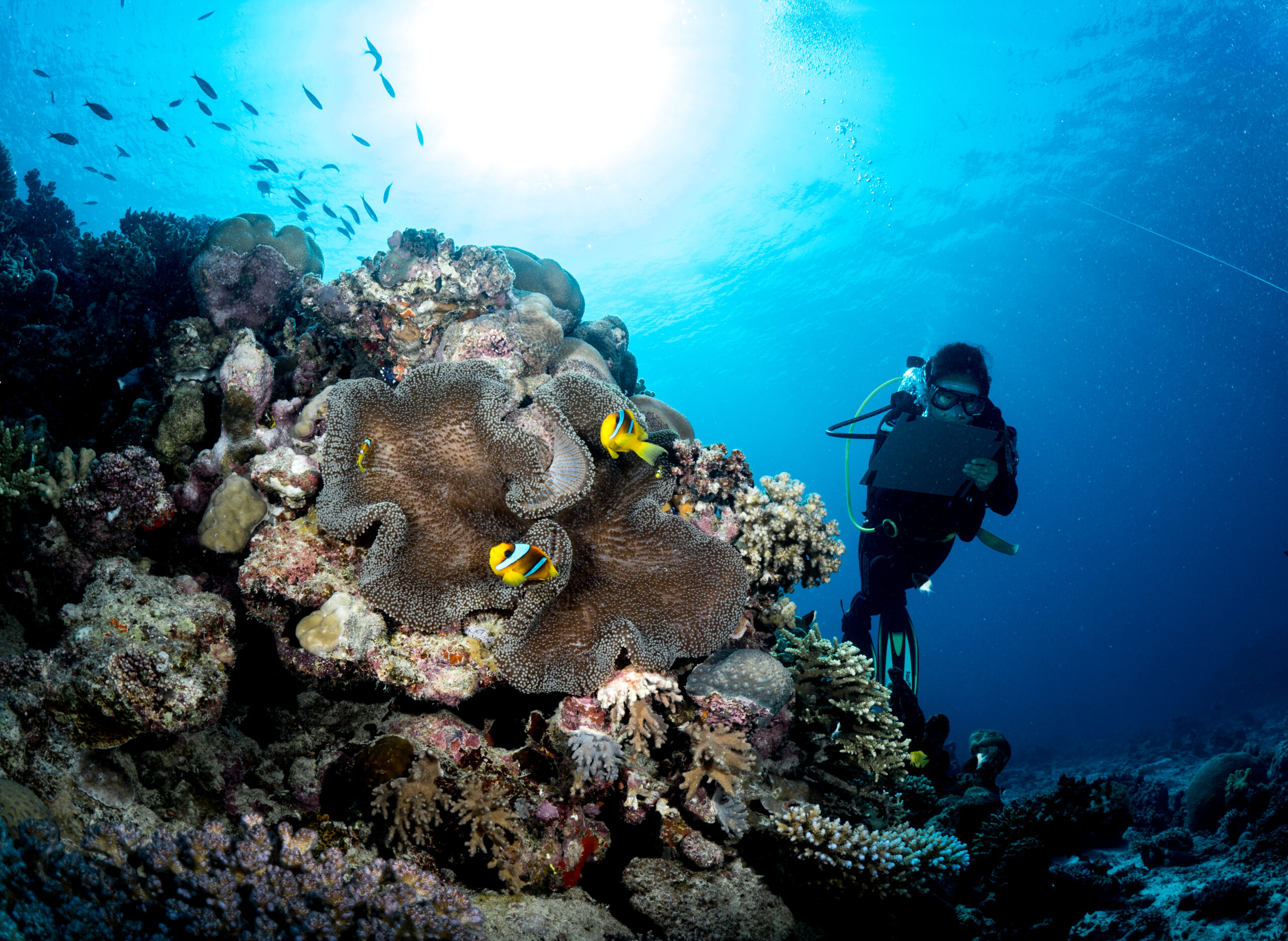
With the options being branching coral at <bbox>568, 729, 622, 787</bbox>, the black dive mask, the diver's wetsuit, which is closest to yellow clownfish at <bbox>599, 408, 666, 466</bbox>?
branching coral at <bbox>568, 729, 622, 787</bbox>

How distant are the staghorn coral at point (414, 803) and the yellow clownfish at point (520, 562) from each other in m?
1.17

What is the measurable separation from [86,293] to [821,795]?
10202mm

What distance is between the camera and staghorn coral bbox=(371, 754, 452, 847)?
8.83 feet

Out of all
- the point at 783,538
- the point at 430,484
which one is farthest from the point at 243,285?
the point at 783,538

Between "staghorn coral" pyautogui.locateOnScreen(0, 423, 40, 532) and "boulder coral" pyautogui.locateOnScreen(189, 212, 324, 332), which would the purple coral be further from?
"boulder coral" pyautogui.locateOnScreen(189, 212, 324, 332)

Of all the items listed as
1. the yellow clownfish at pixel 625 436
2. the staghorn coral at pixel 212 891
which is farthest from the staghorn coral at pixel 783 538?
the staghorn coral at pixel 212 891

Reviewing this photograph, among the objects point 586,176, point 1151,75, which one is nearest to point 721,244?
point 586,176

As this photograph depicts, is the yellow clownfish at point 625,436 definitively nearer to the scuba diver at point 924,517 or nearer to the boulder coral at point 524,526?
the boulder coral at point 524,526

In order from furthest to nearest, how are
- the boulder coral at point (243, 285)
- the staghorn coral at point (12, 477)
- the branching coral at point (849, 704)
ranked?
the boulder coral at point (243, 285), the branching coral at point (849, 704), the staghorn coral at point (12, 477)

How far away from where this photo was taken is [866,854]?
302 cm

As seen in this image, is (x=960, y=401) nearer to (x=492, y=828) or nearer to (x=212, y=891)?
(x=492, y=828)

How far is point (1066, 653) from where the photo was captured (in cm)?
7581

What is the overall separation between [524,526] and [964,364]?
6760mm

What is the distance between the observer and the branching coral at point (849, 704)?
3.95 meters
